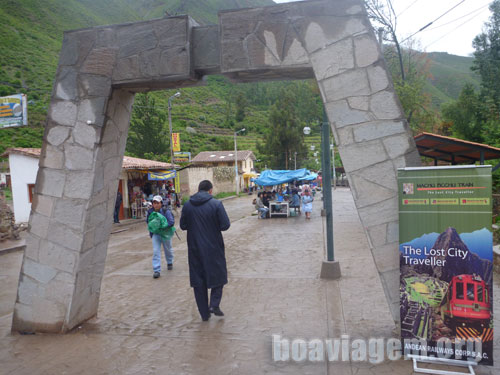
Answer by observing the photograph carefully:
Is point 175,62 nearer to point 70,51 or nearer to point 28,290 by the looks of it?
point 70,51

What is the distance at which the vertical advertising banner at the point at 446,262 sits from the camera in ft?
10.9

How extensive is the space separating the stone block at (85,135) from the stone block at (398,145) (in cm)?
331

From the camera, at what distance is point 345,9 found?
156 inches

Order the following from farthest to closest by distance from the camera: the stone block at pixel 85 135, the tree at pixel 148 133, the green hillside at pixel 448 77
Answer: the green hillside at pixel 448 77
the tree at pixel 148 133
the stone block at pixel 85 135

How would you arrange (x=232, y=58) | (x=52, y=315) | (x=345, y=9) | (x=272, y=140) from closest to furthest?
1. (x=345, y=9)
2. (x=232, y=58)
3. (x=52, y=315)
4. (x=272, y=140)

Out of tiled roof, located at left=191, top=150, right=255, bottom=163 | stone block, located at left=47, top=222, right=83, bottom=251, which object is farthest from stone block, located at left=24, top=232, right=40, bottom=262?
tiled roof, located at left=191, top=150, right=255, bottom=163

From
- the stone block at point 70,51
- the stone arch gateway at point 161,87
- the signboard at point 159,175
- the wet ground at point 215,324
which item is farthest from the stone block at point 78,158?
the signboard at point 159,175

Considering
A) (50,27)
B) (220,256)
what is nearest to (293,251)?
(220,256)

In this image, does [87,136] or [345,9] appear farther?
[87,136]

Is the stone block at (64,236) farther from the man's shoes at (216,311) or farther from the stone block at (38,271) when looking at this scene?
the man's shoes at (216,311)

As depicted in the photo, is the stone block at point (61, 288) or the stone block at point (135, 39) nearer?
the stone block at point (135, 39)

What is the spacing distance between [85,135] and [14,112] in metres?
9.17

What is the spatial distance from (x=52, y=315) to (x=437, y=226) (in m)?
4.36

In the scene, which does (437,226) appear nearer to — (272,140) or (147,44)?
(147,44)
